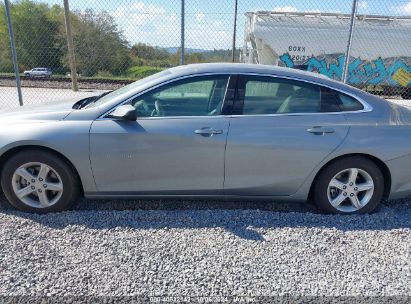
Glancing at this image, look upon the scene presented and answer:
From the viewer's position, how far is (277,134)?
129 inches

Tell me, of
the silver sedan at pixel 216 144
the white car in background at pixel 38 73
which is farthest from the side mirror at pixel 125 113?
the white car in background at pixel 38 73

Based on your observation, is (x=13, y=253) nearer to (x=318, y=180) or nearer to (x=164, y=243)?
(x=164, y=243)

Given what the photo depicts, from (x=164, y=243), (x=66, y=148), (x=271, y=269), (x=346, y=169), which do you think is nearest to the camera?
(x=271, y=269)

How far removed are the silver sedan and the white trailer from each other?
9305 mm

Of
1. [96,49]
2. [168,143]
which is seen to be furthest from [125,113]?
[96,49]

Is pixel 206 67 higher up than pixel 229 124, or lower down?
higher up

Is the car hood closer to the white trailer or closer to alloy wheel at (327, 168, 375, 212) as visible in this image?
alloy wheel at (327, 168, 375, 212)

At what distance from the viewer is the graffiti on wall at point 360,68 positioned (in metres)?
12.2

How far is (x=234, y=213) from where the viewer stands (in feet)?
11.1

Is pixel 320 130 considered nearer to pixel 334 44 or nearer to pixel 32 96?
pixel 32 96

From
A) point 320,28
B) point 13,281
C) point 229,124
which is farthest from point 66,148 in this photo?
point 320,28

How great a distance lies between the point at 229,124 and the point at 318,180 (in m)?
1.11

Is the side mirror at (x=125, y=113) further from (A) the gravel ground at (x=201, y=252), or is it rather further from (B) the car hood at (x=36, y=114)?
(A) the gravel ground at (x=201, y=252)

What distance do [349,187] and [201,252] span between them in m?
1.74
